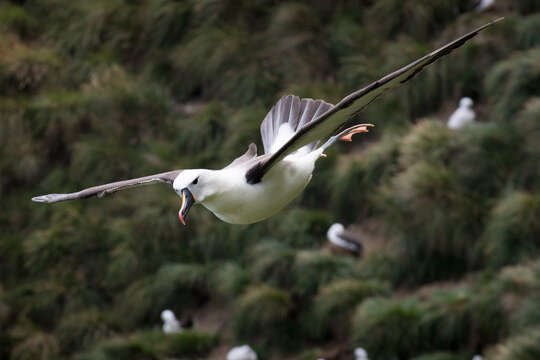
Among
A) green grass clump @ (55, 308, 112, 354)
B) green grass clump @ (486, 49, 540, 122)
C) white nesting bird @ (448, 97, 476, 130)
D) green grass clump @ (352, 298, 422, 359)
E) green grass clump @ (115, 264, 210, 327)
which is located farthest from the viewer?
green grass clump @ (55, 308, 112, 354)

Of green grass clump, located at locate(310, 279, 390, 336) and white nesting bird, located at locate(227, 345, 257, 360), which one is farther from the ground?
green grass clump, located at locate(310, 279, 390, 336)

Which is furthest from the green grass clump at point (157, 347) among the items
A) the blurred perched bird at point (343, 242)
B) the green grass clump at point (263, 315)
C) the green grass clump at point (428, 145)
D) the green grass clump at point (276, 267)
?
the green grass clump at point (428, 145)

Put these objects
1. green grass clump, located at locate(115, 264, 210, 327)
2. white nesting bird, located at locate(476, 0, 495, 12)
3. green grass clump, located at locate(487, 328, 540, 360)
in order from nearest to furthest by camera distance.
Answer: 1. green grass clump, located at locate(487, 328, 540, 360)
2. white nesting bird, located at locate(476, 0, 495, 12)
3. green grass clump, located at locate(115, 264, 210, 327)

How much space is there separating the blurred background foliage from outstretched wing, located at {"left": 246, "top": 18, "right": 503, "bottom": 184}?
3146 mm

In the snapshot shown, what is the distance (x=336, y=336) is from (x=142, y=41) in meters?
5.25

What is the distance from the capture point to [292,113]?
4137mm

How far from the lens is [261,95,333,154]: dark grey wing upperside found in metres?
4.08

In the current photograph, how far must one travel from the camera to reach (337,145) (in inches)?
344

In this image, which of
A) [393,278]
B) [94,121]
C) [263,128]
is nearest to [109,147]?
[94,121]

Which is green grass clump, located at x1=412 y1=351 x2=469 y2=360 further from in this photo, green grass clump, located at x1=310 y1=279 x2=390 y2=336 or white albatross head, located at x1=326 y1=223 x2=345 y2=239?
white albatross head, located at x1=326 y1=223 x2=345 y2=239

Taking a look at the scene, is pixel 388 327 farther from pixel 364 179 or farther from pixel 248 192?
pixel 248 192

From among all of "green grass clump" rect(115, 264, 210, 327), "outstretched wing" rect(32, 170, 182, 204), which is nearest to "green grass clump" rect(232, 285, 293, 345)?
"green grass clump" rect(115, 264, 210, 327)

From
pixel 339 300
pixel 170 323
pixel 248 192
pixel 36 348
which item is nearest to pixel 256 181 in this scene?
pixel 248 192

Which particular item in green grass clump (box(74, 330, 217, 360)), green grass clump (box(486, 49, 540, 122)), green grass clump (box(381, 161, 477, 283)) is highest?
green grass clump (box(486, 49, 540, 122))
